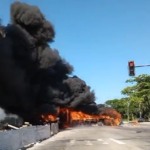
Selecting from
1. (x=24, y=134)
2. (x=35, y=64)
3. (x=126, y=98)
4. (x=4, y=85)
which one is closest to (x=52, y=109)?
(x=35, y=64)

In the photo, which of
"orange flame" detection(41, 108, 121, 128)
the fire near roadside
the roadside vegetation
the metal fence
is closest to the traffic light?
the metal fence

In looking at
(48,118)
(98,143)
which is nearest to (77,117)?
(48,118)

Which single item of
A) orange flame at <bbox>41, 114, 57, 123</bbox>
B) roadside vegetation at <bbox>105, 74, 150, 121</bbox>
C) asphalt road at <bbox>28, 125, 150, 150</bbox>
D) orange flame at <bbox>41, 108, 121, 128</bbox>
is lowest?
asphalt road at <bbox>28, 125, 150, 150</bbox>

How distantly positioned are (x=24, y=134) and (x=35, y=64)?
34638 millimetres

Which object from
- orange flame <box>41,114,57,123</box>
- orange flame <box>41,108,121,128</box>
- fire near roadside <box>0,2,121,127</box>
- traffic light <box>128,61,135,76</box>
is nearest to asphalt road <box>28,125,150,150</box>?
traffic light <box>128,61,135,76</box>

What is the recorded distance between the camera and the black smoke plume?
163ft

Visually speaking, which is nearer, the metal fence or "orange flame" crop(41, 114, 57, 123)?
the metal fence

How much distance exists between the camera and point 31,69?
59.9 meters

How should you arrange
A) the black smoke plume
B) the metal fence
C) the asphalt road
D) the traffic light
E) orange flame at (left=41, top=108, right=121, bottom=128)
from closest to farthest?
the metal fence, the asphalt road, the traffic light, the black smoke plume, orange flame at (left=41, top=108, right=121, bottom=128)

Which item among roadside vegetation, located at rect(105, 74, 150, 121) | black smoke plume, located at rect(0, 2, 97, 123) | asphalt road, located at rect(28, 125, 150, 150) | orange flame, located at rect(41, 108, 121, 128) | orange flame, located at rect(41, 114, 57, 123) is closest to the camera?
asphalt road, located at rect(28, 125, 150, 150)

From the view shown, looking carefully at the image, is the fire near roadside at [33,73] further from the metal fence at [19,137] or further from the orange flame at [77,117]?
the metal fence at [19,137]

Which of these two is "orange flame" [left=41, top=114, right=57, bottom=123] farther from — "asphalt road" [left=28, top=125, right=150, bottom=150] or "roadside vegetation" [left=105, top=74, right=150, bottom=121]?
"roadside vegetation" [left=105, top=74, right=150, bottom=121]

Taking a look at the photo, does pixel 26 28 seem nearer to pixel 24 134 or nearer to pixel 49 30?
pixel 49 30

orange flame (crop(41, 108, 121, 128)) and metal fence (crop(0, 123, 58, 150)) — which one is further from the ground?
orange flame (crop(41, 108, 121, 128))
